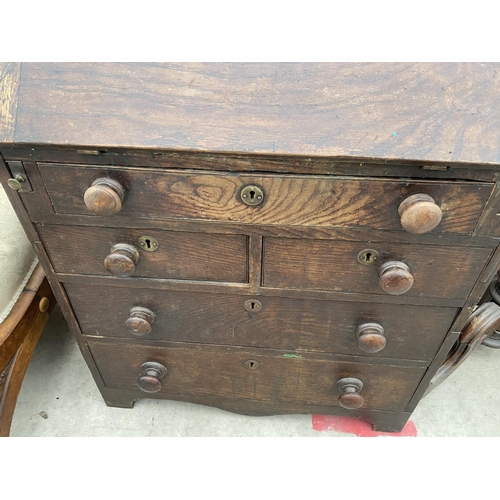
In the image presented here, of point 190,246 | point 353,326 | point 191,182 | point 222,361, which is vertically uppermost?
point 191,182

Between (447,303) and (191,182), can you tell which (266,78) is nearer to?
(191,182)

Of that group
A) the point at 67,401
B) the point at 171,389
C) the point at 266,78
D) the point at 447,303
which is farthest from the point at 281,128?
the point at 67,401

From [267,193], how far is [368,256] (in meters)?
0.26

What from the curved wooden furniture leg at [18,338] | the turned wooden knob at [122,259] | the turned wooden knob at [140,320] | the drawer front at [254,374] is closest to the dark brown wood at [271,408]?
the drawer front at [254,374]

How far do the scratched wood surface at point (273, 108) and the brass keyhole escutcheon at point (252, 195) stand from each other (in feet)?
0.27

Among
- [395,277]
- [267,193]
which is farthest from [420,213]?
[267,193]

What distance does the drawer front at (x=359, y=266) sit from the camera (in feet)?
2.61

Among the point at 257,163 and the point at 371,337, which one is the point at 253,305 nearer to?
the point at 371,337

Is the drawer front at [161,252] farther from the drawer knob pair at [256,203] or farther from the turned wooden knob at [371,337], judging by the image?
the turned wooden knob at [371,337]

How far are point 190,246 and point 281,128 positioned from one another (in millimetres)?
323

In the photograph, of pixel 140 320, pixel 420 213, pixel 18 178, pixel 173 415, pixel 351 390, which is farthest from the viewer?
pixel 173 415

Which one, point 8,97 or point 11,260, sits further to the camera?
point 11,260

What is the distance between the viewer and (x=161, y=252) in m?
0.86
